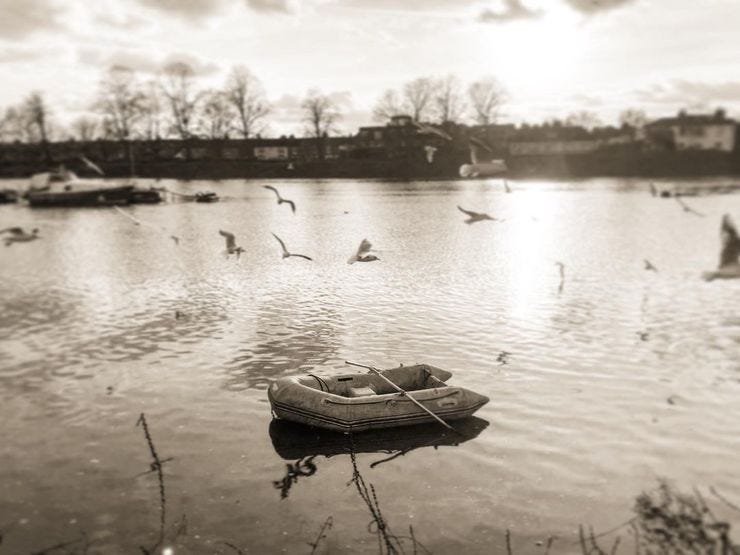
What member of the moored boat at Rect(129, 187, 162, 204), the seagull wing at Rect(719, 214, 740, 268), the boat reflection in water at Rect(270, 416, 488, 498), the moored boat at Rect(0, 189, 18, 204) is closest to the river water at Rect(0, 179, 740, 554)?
the boat reflection in water at Rect(270, 416, 488, 498)

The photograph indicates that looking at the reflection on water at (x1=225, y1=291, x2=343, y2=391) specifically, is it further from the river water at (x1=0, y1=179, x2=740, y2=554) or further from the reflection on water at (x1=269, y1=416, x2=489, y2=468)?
the reflection on water at (x1=269, y1=416, x2=489, y2=468)

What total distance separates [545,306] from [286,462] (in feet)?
53.5

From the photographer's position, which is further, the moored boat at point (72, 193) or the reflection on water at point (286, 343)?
the moored boat at point (72, 193)

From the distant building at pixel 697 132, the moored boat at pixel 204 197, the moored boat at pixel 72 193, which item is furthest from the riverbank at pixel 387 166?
the moored boat at pixel 204 197

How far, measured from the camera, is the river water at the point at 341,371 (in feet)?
35.9

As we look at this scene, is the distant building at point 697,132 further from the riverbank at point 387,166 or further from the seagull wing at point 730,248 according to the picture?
the seagull wing at point 730,248

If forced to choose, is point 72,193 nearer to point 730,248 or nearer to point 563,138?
point 730,248

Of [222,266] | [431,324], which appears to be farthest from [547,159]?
[431,324]

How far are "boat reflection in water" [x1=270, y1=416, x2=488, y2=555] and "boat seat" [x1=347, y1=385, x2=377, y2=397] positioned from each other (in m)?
0.98

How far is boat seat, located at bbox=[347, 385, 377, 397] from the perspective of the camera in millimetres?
14812

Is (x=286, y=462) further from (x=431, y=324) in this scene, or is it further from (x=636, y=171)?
(x=636, y=171)


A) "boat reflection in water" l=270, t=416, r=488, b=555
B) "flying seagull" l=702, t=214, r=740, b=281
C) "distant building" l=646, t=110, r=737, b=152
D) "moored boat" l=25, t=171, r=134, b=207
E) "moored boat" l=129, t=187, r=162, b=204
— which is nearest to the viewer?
"flying seagull" l=702, t=214, r=740, b=281

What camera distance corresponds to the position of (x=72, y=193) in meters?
Result: 67.7

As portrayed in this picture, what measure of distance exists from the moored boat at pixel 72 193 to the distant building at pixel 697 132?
77.4 metres
